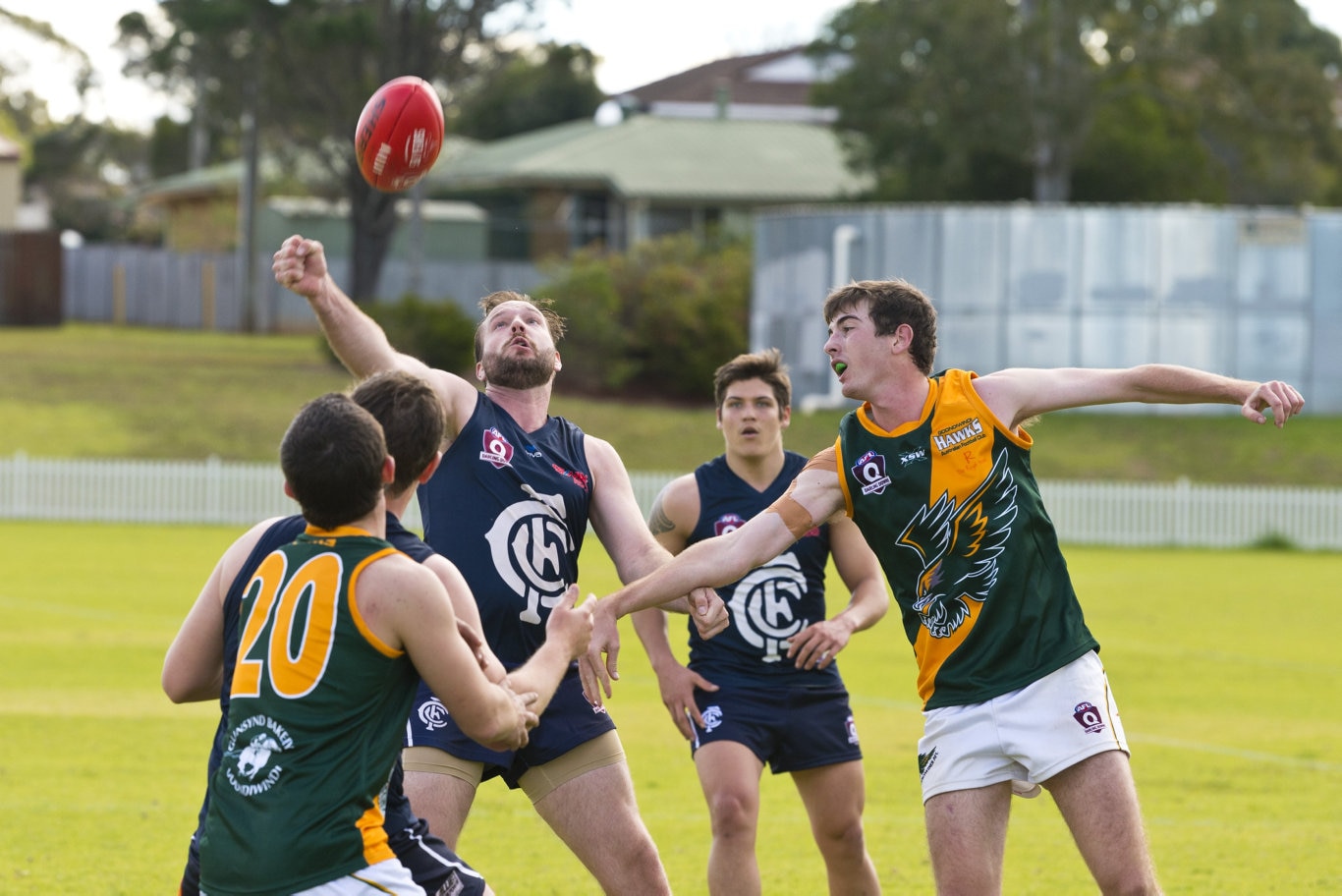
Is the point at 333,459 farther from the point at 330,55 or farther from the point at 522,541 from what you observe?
the point at 330,55

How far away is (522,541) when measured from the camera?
5797 millimetres

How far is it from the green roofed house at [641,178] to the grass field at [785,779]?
109ft

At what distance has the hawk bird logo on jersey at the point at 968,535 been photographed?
5477 millimetres

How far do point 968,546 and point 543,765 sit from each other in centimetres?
156

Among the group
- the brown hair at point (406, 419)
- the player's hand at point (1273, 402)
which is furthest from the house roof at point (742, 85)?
the brown hair at point (406, 419)

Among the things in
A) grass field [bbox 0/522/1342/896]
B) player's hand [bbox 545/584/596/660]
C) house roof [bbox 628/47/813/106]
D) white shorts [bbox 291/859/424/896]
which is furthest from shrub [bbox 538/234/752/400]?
→ house roof [bbox 628/47/813/106]

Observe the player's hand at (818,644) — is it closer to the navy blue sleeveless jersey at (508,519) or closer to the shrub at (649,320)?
the navy blue sleeveless jersey at (508,519)

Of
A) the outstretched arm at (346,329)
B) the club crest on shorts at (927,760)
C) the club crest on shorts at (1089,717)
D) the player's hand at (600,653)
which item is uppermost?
the outstretched arm at (346,329)

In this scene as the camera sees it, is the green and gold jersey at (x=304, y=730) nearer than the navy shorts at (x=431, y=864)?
Yes

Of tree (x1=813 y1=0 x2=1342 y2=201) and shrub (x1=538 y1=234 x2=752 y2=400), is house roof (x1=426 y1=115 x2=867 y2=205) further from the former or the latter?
shrub (x1=538 y1=234 x2=752 y2=400)

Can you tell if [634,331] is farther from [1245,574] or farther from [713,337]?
[1245,574]

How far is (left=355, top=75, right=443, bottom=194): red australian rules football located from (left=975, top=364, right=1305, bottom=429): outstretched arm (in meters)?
2.45

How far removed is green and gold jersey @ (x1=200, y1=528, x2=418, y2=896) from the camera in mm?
3830

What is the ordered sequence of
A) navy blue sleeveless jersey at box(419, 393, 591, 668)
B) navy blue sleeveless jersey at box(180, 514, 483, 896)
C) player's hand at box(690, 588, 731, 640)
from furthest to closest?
navy blue sleeveless jersey at box(419, 393, 591, 668), player's hand at box(690, 588, 731, 640), navy blue sleeveless jersey at box(180, 514, 483, 896)
